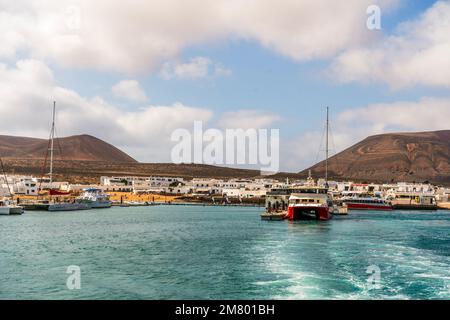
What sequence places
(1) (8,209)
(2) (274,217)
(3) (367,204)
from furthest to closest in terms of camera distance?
(3) (367,204)
(1) (8,209)
(2) (274,217)

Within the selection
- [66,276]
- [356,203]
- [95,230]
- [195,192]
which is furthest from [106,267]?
[195,192]

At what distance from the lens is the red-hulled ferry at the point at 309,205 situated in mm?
71438

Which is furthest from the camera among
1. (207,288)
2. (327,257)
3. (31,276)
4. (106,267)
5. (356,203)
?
(356,203)

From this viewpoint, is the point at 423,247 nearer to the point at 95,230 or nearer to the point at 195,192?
the point at 95,230

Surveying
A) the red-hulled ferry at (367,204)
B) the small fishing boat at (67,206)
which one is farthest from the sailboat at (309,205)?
the red-hulled ferry at (367,204)

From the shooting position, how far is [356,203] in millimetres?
131625

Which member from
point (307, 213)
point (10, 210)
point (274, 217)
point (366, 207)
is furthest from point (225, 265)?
point (366, 207)

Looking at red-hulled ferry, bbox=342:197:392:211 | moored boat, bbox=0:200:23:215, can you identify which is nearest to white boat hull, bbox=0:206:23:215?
moored boat, bbox=0:200:23:215

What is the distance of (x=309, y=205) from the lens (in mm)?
71438

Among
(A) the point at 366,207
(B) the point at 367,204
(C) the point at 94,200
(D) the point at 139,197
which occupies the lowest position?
(A) the point at 366,207

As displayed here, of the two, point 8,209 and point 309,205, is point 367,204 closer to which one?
point 309,205

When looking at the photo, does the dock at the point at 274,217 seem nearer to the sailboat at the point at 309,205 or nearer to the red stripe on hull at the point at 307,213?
the sailboat at the point at 309,205

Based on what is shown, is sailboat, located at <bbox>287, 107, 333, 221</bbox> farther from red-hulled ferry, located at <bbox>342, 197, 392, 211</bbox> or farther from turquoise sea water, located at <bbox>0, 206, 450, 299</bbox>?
red-hulled ferry, located at <bbox>342, 197, 392, 211</bbox>
